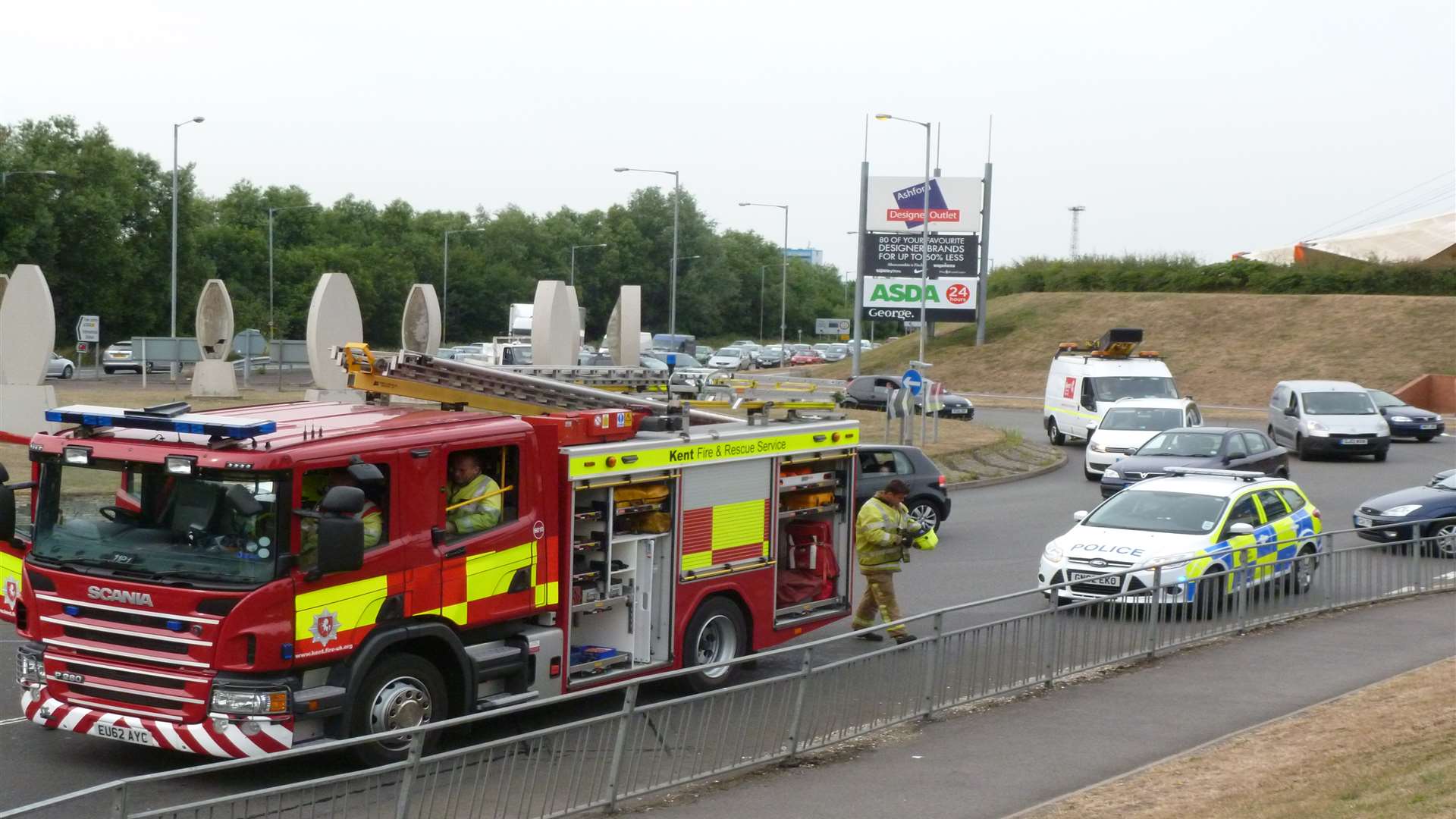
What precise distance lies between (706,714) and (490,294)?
8603cm

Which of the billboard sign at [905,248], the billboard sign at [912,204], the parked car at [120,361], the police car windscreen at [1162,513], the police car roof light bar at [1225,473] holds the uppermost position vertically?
the billboard sign at [912,204]

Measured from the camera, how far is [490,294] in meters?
93.8

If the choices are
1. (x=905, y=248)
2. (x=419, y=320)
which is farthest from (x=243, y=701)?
(x=905, y=248)

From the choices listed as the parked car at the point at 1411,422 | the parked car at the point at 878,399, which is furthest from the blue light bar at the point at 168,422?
the parked car at the point at 878,399

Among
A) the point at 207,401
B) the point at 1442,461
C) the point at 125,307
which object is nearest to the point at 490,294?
the point at 125,307

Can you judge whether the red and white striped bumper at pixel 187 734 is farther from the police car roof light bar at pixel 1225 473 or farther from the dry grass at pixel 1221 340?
the dry grass at pixel 1221 340

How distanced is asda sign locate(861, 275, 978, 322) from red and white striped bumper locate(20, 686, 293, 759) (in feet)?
Result: 177

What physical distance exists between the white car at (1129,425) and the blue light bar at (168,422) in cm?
2256

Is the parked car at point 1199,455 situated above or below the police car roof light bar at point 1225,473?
below

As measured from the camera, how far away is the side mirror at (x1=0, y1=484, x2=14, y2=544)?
9.23 m

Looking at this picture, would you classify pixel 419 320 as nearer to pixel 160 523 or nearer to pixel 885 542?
pixel 885 542

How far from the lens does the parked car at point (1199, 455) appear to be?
24.4 meters

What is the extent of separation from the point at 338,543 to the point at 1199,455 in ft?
64.1

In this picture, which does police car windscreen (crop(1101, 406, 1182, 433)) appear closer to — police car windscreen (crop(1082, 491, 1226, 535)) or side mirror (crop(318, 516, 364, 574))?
police car windscreen (crop(1082, 491, 1226, 535))
